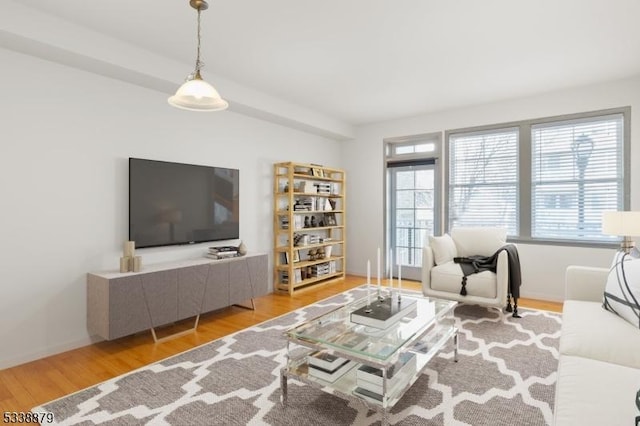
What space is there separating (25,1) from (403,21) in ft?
8.83

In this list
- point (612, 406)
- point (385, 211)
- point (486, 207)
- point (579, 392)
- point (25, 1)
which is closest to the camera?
point (612, 406)

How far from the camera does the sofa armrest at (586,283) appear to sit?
2.55 m

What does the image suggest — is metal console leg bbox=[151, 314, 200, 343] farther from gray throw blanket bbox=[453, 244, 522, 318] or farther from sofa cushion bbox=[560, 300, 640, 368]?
sofa cushion bbox=[560, 300, 640, 368]

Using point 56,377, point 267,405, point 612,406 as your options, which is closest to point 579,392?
point 612,406

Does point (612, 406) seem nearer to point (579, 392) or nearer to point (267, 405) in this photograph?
Result: point (579, 392)

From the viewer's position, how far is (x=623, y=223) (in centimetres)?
298

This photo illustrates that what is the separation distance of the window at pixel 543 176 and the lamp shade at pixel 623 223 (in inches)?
49.5

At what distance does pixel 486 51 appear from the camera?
10.5 feet

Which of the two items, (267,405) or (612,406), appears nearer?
(612,406)

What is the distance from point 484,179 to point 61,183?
4892 mm

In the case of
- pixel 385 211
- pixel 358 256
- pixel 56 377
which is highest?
pixel 385 211

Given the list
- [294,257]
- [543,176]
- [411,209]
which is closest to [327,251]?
[294,257]

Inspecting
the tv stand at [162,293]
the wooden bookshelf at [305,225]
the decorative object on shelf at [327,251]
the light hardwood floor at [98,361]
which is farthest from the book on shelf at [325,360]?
the decorative object on shelf at [327,251]

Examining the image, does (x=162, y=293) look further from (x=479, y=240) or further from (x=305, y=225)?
(x=479, y=240)
